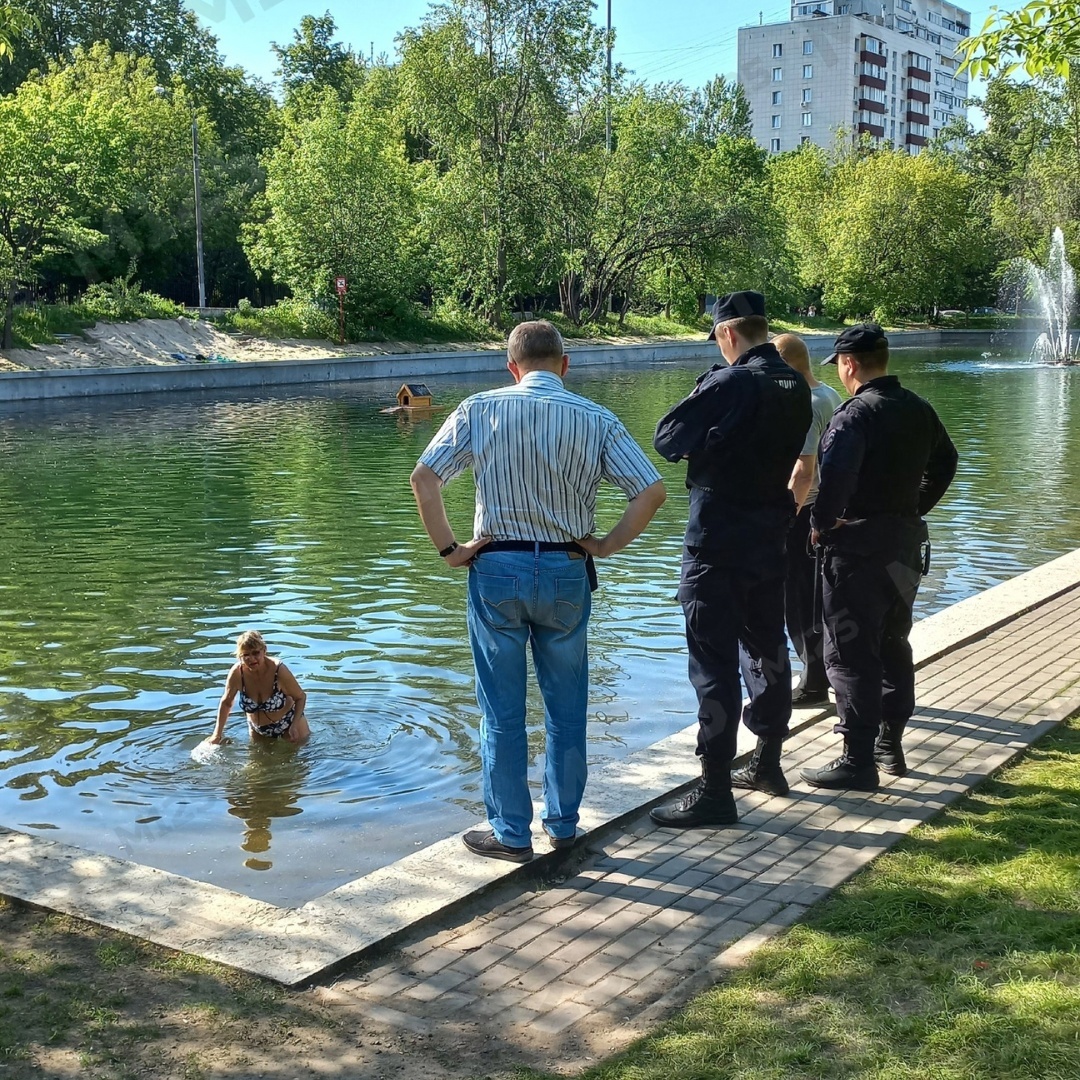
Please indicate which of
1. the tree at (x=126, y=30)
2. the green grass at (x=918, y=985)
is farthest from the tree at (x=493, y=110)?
the green grass at (x=918, y=985)

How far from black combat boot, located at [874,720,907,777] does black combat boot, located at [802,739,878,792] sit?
213 mm

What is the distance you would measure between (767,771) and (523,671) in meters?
1.36

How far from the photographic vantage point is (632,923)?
436 cm

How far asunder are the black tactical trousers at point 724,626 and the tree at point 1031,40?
4.62m

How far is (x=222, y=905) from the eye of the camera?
177 inches

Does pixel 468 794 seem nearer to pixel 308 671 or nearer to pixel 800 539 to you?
pixel 800 539

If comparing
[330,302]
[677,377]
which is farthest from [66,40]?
[677,377]

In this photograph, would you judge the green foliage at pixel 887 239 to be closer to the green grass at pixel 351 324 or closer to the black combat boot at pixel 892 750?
the green grass at pixel 351 324

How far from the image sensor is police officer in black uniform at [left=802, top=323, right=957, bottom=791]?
567 cm

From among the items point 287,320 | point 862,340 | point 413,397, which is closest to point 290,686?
point 862,340

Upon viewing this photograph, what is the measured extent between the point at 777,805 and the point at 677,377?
36636mm

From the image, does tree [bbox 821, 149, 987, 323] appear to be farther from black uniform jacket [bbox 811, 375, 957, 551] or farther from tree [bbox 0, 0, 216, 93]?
black uniform jacket [bbox 811, 375, 957, 551]

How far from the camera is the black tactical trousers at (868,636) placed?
18.7 ft

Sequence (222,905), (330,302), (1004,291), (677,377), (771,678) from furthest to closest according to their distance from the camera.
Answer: (1004,291) → (330,302) → (677,377) → (771,678) → (222,905)
